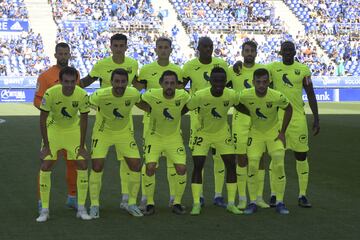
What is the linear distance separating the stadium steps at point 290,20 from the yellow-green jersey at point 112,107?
39.0m

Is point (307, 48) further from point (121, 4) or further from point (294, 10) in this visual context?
point (121, 4)

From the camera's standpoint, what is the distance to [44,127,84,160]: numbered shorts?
896cm

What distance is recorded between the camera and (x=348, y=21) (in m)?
49.4

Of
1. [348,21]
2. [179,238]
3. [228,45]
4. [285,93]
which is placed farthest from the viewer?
[348,21]

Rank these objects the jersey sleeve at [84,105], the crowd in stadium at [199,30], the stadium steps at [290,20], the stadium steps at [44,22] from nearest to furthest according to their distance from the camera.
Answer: the jersey sleeve at [84,105] < the crowd in stadium at [199,30] < the stadium steps at [44,22] < the stadium steps at [290,20]

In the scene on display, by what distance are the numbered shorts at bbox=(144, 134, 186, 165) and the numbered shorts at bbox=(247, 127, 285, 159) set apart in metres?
0.93

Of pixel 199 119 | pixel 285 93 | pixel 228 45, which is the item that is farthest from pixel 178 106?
pixel 228 45

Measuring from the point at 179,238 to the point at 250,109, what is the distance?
2514 mm

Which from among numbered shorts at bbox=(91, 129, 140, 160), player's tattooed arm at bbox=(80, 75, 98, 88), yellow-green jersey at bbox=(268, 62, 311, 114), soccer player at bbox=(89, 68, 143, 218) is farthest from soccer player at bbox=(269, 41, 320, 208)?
player's tattooed arm at bbox=(80, 75, 98, 88)

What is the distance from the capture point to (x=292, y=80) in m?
10.0

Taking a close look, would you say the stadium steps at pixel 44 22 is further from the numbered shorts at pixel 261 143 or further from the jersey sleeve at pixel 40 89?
the numbered shorts at pixel 261 143

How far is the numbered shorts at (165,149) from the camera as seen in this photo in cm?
919

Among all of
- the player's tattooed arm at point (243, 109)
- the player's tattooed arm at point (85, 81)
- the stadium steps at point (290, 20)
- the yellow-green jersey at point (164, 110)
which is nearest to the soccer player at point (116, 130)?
the yellow-green jersey at point (164, 110)

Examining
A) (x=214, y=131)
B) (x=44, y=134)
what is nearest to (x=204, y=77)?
(x=214, y=131)
